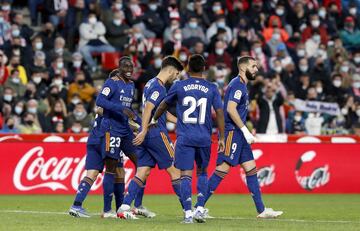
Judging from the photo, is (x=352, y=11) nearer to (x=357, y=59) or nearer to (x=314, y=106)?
(x=357, y=59)

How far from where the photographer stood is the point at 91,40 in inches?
1200

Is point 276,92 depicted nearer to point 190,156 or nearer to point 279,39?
point 279,39

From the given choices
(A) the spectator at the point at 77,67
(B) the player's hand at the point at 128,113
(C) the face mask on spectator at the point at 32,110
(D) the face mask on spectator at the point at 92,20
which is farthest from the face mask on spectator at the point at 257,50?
(B) the player's hand at the point at 128,113

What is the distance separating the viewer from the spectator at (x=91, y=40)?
30391 mm

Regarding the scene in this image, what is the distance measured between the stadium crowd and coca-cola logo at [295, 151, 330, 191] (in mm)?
2885

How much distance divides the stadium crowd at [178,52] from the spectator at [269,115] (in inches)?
1.1

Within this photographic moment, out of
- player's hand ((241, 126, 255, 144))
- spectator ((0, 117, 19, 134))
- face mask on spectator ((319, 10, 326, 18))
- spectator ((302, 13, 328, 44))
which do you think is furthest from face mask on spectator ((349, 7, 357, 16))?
player's hand ((241, 126, 255, 144))

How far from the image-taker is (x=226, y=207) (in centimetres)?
2055

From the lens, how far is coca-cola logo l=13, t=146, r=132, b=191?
24000mm

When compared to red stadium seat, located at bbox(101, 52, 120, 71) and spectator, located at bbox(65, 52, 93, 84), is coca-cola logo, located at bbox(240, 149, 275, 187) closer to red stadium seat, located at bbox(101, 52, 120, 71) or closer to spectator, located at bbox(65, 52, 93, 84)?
spectator, located at bbox(65, 52, 93, 84)

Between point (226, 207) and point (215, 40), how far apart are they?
12.0 metres

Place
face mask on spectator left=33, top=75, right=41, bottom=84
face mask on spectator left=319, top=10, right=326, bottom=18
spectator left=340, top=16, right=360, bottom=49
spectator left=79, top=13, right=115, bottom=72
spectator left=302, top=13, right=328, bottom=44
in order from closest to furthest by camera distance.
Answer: face mask on spectator left=33, top=75, right=41, bottom=84 → spectator left=79, top=13, right=115, bottom=72 → spectator left=302, top=13, right=328, bottom=44 → spectator left=340, top=16, right=360, bottom=49 → face mask on spectator left=319, top=10, right=326, bottom=18

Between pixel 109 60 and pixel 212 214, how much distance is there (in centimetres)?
1230

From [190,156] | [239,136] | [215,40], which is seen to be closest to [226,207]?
[239,136]
